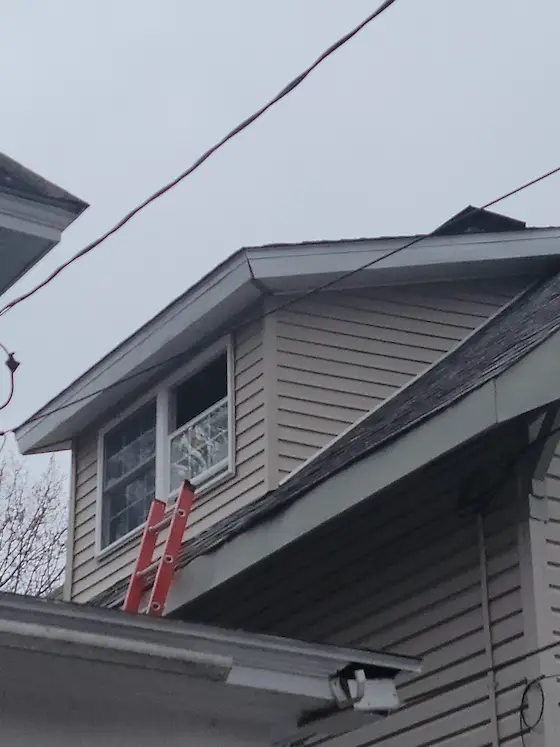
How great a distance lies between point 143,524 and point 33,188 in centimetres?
430

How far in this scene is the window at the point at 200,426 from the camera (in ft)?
30.8

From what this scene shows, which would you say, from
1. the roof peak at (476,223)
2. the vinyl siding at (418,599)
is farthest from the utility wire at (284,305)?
the vinyl siding at (418,599)

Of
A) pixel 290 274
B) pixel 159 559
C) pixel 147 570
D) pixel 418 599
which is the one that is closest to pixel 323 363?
pixel 290 274

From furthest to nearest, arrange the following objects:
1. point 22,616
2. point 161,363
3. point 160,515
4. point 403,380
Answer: point 161,363 → point 403,380 → point 160,515 → point 22,616

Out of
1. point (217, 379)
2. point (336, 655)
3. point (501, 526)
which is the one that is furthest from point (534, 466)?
point (217, 379)

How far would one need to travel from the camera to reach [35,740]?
15.2 ft

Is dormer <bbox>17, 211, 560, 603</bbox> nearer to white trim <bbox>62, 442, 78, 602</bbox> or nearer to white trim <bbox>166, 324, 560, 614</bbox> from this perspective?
white trim <bbox>62, 442, 78, 602</bbox>

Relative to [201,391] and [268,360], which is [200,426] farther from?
[268,360]

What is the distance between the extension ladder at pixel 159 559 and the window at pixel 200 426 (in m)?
0.90

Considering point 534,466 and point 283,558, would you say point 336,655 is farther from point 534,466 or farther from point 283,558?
point 283,558

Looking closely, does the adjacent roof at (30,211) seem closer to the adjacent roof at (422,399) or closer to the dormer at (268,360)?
the adjacent roof at (422,399)

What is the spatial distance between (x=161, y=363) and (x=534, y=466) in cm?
428

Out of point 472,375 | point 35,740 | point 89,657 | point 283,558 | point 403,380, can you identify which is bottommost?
point 35,740

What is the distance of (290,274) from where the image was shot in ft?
29.9
